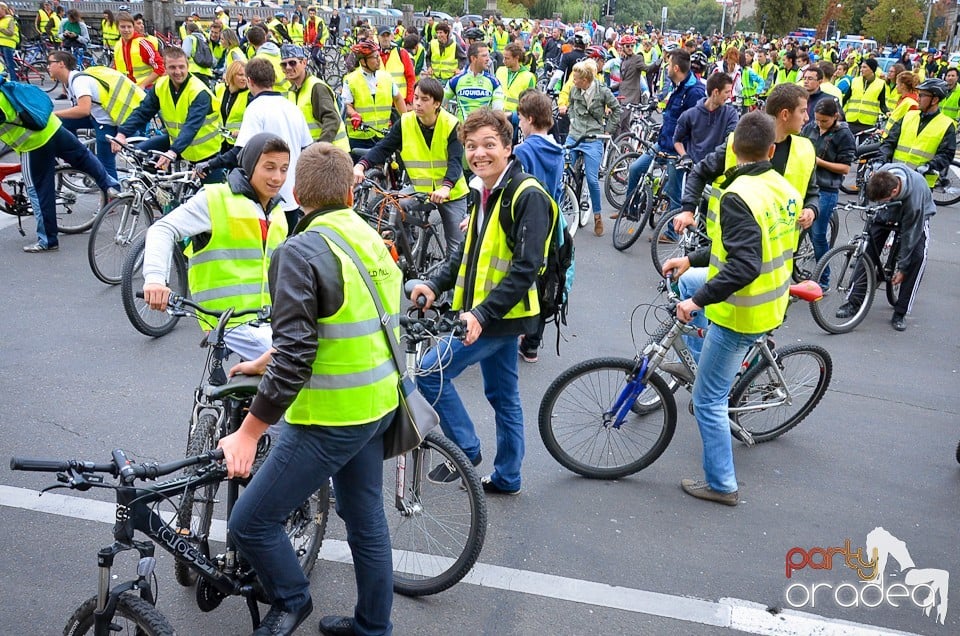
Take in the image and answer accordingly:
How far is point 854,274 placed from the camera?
24.9 feet

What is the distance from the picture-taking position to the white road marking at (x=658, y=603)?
148 inches

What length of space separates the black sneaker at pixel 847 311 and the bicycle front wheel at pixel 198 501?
5923 millimetres

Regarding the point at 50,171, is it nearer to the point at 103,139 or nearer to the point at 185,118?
the point at 185,118

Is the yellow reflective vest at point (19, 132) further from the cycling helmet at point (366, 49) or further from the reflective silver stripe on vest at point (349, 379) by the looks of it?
the reflective silver stripe on vest at point (349, 379)

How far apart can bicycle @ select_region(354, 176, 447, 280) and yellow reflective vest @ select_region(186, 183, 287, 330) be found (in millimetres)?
2733

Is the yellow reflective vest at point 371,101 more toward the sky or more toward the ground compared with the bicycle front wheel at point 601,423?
more toward the sky

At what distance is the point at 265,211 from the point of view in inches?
166

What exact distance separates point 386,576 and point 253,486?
63cm

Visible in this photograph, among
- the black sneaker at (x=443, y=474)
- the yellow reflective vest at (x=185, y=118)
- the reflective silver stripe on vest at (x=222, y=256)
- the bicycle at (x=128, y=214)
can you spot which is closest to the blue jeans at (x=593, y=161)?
the yellow reflective vest at (x=185, y=118)

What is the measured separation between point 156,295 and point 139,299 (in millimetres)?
2869

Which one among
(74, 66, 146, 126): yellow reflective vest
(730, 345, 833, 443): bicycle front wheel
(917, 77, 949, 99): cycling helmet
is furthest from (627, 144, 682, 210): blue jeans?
(74, 66, 146, 126): yellow reflective vest

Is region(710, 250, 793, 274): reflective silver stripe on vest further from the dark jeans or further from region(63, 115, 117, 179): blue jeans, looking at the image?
region(63, 115, 117, 179): blue jeans

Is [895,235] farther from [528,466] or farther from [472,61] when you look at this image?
Result: [472,61]

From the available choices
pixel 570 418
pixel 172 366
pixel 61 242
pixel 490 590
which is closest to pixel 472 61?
pixel 61 242
